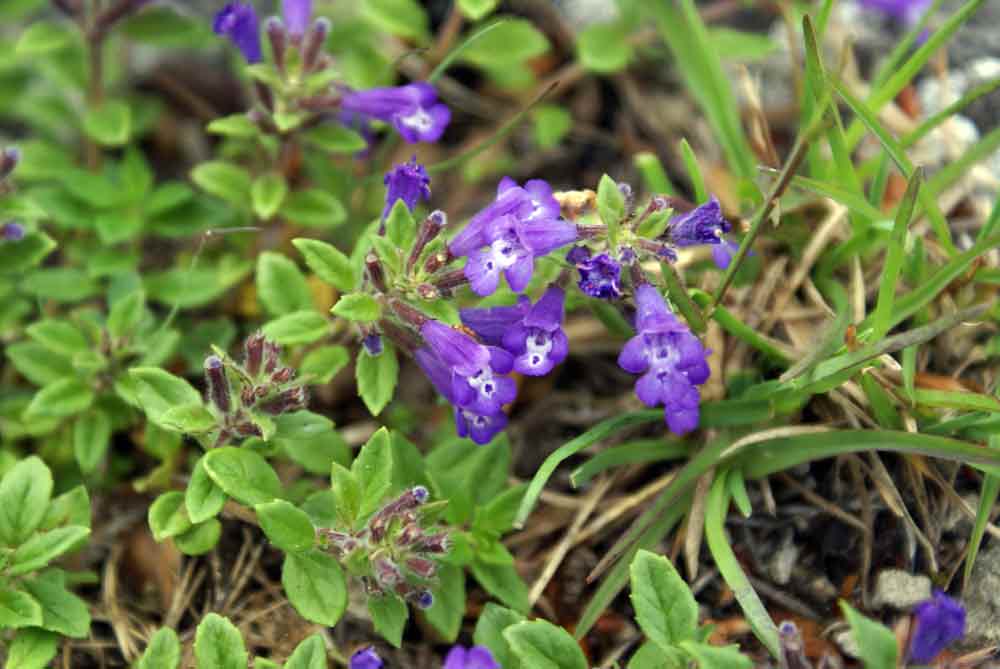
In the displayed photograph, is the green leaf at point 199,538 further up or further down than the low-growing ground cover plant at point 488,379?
further down

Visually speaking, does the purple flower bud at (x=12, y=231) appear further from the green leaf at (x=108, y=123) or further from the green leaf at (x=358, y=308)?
the green leaf at (x=358, y=308)

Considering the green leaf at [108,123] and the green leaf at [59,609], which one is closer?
the green leaf at [59,609]

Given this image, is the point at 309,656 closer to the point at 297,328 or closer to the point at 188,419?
the point at 188,419

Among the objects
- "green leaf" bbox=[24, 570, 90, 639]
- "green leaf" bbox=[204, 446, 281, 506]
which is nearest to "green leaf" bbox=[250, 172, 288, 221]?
"green leaf" bbox=[204, 446, 281, 506]

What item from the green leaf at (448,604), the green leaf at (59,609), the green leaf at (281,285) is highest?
the green leaf at (281,285)

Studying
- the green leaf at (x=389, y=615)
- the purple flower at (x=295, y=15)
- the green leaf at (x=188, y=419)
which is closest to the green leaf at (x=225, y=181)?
the purple flower at (x=295, y=15)

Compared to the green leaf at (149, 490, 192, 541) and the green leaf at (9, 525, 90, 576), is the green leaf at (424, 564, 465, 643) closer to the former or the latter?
the green leaf at (149, 490, 192, 541)

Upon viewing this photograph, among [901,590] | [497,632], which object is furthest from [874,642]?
[497,632]
